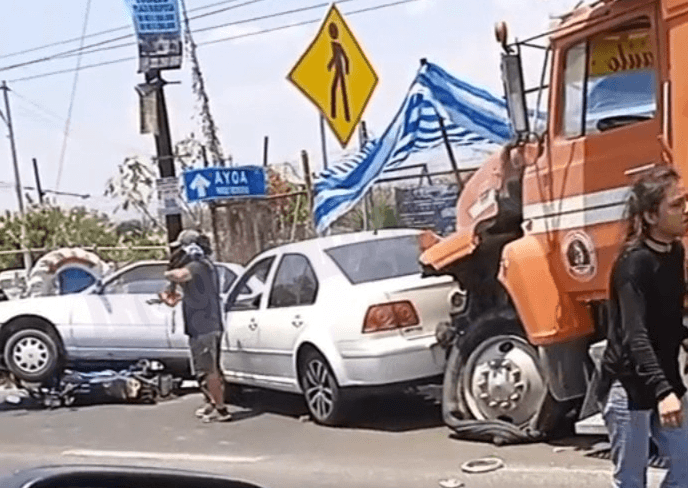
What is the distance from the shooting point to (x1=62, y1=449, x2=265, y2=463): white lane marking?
10180 millimetres

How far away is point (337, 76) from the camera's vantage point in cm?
1335

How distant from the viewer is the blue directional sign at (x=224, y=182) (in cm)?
1869

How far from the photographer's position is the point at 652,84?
803 cm

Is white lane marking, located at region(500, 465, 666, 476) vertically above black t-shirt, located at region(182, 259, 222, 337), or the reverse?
black t-shirt, located at region(182, 259, 222, 337)

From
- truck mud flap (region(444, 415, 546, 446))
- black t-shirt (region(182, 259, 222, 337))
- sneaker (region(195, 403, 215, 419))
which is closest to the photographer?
truck mud flap (region(444, 415, 546, 446))

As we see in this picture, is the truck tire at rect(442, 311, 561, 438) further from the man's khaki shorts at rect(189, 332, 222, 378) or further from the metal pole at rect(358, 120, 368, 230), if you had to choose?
the metal pole at rect(358, 120, 368, 230)

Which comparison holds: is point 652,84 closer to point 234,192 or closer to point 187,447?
point 187,447

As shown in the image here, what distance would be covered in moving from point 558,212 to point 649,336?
Answer: 3206 mm

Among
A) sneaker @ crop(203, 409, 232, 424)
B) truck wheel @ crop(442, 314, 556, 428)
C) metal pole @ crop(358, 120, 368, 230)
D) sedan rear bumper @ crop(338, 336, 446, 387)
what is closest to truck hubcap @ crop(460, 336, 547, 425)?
truck wheel @ crop(442, 314, 556, 428)

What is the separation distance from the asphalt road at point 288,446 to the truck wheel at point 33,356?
0.37 m

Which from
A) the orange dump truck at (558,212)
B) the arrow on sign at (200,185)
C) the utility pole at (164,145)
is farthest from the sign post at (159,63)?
the orange dump truck at (558,212)

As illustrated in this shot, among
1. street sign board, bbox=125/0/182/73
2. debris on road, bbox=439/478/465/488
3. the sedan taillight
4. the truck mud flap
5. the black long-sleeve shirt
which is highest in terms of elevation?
street sign board, bbox=125/0/182/73

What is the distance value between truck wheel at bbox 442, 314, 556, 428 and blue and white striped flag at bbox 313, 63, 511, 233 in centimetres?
250

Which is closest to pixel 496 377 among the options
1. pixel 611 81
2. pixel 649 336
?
pixel 611 81
